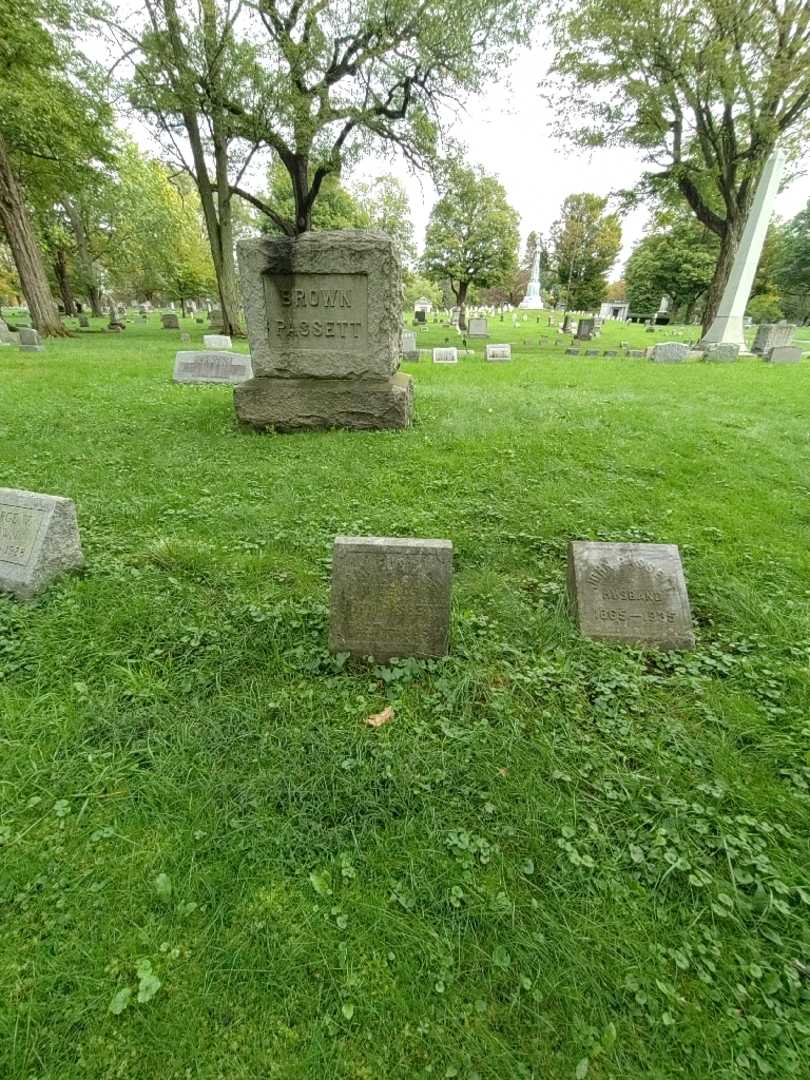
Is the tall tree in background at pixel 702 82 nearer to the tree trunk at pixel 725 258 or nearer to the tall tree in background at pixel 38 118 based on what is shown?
the tree trunk at pixel 725 258

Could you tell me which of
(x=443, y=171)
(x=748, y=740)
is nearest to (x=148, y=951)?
(x=748, y=740)

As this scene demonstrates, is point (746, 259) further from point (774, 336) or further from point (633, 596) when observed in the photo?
point (633, 596)

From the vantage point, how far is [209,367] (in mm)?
9539

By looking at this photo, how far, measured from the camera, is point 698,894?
5.26 ft

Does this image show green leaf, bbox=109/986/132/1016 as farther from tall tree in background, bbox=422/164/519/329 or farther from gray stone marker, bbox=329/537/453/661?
tall tree in background, bbox=422/164/519/329

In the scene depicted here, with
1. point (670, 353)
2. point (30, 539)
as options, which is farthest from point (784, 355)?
point (30, 539)

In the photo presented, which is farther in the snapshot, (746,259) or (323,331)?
(746,259)

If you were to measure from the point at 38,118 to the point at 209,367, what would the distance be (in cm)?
1148

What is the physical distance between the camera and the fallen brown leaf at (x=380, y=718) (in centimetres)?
219

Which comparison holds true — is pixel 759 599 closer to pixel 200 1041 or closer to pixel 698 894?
pixel 698 894

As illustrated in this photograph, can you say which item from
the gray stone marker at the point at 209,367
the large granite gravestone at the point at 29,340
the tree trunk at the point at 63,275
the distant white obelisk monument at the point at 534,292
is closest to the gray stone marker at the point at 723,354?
the gray stone marker at the point at 209,367

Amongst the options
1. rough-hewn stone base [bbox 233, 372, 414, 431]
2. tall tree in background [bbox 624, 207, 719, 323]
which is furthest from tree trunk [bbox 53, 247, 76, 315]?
tall tree in background [bbox 624, 207, 719, 323]

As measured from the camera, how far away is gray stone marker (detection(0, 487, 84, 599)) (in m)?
2.85

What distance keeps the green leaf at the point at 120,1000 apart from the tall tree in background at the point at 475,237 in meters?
29.6
